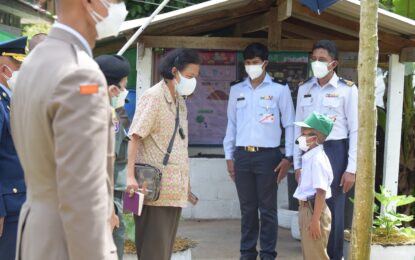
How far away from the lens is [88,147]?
197 centimetres

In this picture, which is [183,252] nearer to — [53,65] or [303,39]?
[303,39]

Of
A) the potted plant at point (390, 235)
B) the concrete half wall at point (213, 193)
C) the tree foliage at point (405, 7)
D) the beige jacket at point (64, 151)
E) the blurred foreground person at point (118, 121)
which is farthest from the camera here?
the concrete half wall at point (213, 193)

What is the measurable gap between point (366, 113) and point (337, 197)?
155 cm

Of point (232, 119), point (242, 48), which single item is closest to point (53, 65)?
point (232, 119)

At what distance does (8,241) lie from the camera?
4082 millimetres

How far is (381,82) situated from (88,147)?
8081 millimetres

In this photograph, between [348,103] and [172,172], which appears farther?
[348,103]

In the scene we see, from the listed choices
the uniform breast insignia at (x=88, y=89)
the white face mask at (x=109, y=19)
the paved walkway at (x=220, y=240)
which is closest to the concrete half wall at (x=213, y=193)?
the paved walkway at (x=220, y=240)

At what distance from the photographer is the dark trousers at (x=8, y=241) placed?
4.07 m

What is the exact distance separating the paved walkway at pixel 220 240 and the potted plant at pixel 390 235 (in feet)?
2.98

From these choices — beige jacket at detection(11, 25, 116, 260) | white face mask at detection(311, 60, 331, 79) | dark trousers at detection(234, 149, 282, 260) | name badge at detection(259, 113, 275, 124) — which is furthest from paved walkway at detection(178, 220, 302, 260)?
beige jacket at detection(11, 25, 116, 260)

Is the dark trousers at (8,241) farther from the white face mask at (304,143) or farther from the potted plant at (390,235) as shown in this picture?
the potted plant at (390,235)

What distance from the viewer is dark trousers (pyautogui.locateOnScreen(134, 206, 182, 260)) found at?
4.62 m

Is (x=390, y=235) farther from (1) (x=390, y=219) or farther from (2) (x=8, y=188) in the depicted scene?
(2) (x=8, y=188)
